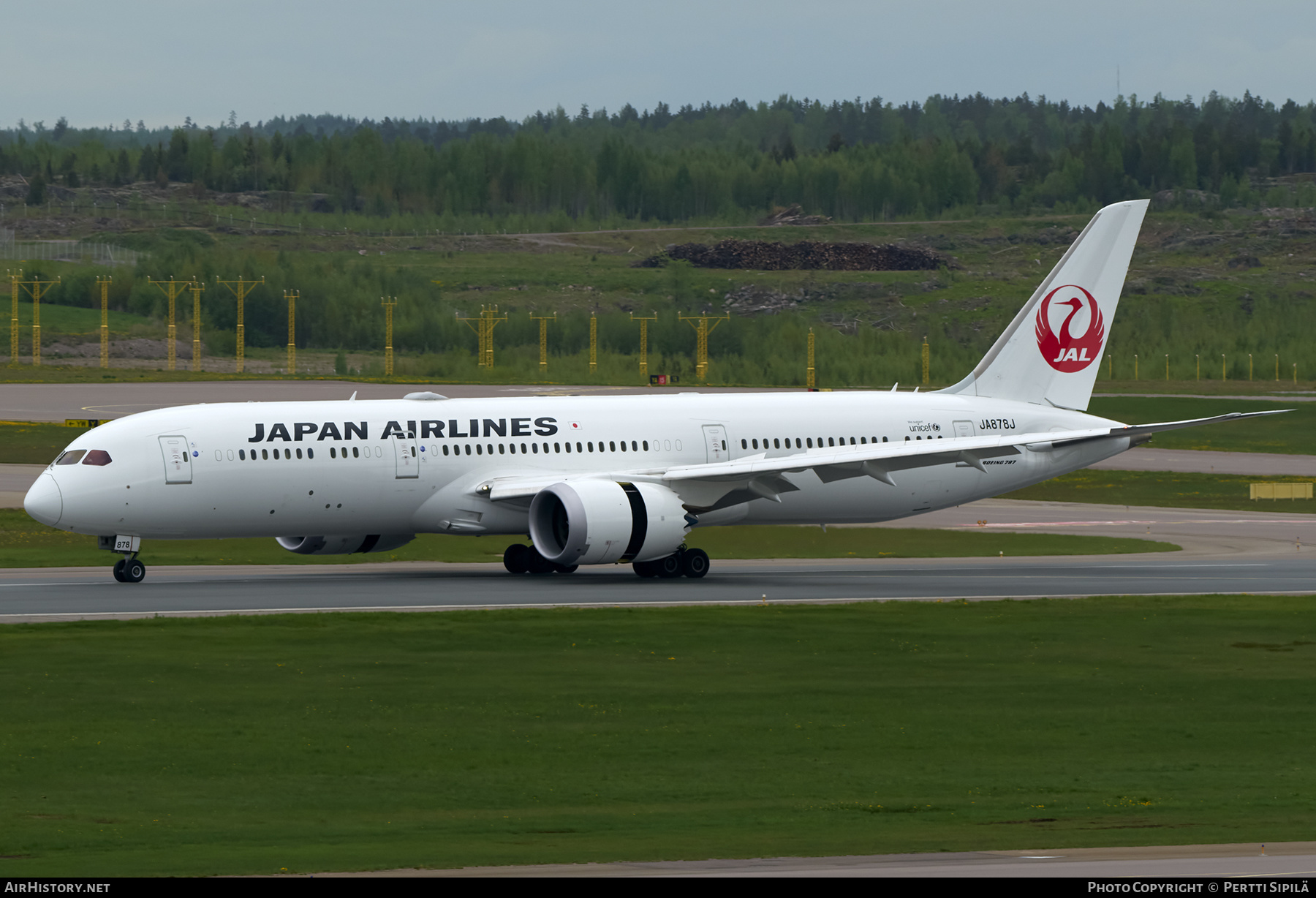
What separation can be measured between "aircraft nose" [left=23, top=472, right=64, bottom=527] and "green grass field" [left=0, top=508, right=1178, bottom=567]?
25.3 feet

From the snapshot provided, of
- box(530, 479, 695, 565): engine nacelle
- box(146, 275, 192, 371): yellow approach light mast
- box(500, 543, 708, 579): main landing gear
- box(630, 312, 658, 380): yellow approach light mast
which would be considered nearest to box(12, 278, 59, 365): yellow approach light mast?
box(146, 275, 192, 371): yellow approach light mast

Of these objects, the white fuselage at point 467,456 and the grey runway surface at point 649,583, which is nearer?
the grey runway surface at point 649,583

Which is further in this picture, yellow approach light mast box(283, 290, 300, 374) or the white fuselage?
yellow approach light mast box(283, 290, 300, 374)

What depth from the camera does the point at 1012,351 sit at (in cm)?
5538

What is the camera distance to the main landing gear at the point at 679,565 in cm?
4741

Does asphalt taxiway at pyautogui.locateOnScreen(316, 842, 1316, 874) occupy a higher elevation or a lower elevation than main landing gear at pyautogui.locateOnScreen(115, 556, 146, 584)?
higher

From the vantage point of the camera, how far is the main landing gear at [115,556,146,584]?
1738 inches

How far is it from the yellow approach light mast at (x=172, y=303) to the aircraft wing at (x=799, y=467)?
112139 mm

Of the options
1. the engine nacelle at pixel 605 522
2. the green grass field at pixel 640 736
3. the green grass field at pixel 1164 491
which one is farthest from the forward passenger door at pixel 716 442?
the green grass field at pixel 1164 491

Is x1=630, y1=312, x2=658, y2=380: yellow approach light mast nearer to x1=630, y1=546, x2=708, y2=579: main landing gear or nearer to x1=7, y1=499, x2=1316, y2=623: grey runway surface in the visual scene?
x1=7, y1=499, x2=1316, y2=623: grey runway surface

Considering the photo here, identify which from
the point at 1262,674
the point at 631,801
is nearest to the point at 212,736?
the point at 631,801

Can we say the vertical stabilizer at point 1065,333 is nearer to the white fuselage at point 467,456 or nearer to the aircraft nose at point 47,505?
the white fuselage at point 467,456

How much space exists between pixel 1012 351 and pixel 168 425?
2521 cm
